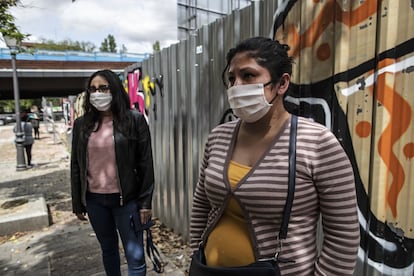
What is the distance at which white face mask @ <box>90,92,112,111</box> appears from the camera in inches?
108

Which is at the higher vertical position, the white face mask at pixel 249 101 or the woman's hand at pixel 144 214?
the white face mask at pixel 249 101

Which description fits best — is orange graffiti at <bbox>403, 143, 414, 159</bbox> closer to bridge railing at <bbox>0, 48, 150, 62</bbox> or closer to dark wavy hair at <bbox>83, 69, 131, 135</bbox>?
dark wavy hair at <bbox>83, 69, 131, 135</bbox>

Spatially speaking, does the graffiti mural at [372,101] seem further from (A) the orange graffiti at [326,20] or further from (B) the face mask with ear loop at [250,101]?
(B) the face mask with ear loop at [250,101]

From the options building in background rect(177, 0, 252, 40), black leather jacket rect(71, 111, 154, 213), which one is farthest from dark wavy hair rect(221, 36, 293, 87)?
building in background rect(177, 0, 252, 40)

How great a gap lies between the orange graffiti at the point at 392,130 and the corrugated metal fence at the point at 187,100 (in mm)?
1186

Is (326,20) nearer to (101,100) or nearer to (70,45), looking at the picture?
(101,100)

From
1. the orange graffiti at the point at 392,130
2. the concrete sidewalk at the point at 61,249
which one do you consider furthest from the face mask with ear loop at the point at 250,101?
the concrete sidewalk at the point at 61,249

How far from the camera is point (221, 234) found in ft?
5.04

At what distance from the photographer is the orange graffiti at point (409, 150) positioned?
1.84m

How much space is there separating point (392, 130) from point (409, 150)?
0.15 m

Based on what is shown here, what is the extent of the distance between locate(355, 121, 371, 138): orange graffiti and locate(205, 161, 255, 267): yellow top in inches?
40.9

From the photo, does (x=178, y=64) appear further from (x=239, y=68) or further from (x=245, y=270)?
(x=245, y=270)

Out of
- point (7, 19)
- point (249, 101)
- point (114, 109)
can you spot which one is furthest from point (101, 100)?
point (7, 19)

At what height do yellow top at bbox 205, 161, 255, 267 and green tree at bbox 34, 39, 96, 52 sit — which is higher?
green tree at bbox 34, 39, 96, 52
